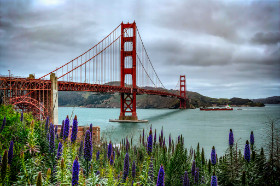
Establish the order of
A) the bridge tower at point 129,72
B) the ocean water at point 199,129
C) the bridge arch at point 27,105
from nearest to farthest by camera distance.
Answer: the ocean water at point 199,129, the bridge arch at point 27,105, the bridge tower at point 129,72

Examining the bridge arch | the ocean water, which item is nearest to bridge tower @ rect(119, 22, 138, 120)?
the ocean water

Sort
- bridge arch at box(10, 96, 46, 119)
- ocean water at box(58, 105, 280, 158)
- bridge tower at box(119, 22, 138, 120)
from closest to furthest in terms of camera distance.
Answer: ocean water at box(58, 105, 280, 158)
bridge arch at box(10, 96, 46, 119)
bridge tower at box(119, 22, 138, 120)

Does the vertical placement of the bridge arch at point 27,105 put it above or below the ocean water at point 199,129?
above

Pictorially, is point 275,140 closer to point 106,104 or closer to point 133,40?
point 133,40

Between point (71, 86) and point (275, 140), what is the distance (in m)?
28.0

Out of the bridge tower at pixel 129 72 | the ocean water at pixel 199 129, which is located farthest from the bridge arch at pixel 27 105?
the bridge tower at pixel 129 72

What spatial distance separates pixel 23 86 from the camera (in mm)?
21875

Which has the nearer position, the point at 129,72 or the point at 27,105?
the point at 27,105

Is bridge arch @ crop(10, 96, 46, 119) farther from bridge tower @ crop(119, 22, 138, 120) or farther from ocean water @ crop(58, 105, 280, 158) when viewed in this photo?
bridge tower @ crop(119, 22, 138, 120)

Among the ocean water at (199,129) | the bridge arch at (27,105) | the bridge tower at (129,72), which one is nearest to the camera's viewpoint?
the ocean water at (199,129)

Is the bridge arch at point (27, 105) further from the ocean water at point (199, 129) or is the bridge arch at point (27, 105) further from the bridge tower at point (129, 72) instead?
the bridge tower at point (129, 72)

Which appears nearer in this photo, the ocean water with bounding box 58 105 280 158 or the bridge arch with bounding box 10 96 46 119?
the ocean water with bounding box 58 105 280 158

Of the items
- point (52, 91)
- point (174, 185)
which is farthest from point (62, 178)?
point (52, 91)

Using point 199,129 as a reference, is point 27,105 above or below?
above
